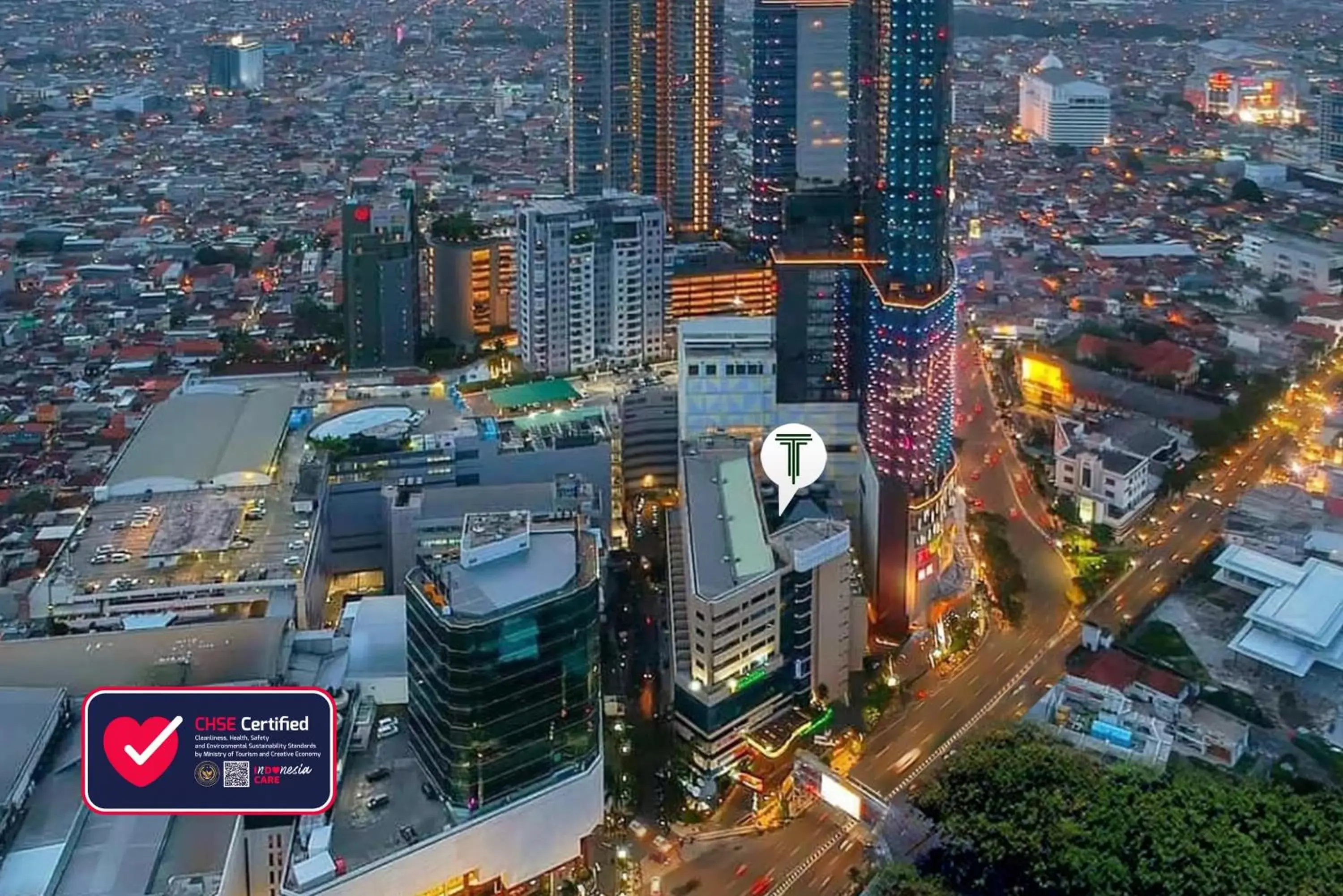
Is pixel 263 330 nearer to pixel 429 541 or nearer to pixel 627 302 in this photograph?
Answer: pixel 627 302

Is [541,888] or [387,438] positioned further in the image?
[387,438]

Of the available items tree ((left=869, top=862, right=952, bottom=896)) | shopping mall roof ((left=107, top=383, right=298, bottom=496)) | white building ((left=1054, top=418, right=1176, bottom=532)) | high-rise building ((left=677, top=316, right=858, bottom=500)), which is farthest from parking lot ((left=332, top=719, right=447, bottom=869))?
white building ((left=1054, top=418, right=1176, bottom=532))

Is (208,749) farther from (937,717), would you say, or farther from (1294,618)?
(1294,618)

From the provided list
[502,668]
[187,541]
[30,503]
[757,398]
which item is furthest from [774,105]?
[502,668]

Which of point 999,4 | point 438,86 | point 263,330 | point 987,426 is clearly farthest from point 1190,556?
point 438,86

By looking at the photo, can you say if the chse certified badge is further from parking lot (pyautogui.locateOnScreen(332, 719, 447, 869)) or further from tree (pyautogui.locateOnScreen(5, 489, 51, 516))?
tree (pyautogui.locateOnScreen(5, 489, 51, 516))

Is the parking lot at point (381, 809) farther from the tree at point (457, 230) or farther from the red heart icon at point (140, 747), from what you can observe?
the tree at point (457, 230)

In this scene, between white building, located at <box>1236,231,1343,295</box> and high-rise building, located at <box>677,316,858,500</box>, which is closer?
high-rise building, located at <box>677,316,858,500</box>
